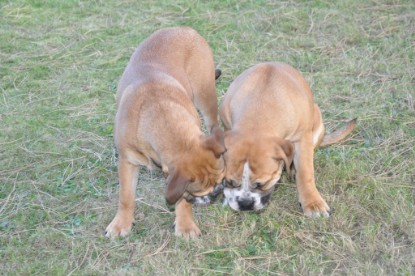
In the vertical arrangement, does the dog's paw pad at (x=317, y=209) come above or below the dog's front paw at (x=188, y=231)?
above

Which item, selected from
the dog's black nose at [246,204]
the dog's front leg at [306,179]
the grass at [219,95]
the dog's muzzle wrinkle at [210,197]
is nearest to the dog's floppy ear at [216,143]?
the dog's muzzle wrinkle at [210,197]

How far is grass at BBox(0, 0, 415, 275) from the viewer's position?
5.43 meters

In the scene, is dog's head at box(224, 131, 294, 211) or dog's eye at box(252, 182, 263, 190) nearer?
dog's head at box(224, 131, 294, 211)

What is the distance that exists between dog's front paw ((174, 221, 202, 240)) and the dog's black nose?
0.48 m

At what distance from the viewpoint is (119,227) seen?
19.2ft

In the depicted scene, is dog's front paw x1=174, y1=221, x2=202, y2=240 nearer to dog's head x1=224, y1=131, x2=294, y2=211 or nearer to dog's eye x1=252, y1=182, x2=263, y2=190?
dog's head x1=224, y1=131, x2=294, y2=211

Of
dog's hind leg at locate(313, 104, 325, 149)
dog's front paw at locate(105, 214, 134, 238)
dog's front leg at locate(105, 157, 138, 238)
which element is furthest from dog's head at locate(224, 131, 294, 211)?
dog's hind leg at locate(313, 104, 325, 149)

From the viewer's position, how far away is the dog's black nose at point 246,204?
217 inches

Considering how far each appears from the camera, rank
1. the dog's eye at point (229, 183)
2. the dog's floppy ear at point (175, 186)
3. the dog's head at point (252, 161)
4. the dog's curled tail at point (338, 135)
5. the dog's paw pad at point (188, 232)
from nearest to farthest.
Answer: the dog's floppy ear at point (175, 186), the dog's head at point (252, 161), the dog's eye at point (229, 183), the dog's paw pad at point (188, 232), the dog's curled tail at point (338, 135)

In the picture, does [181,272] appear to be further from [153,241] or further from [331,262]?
[331,262]

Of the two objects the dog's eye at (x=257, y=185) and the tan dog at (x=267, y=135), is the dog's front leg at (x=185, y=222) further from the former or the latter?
the dog's eye at (x=257, y=185)

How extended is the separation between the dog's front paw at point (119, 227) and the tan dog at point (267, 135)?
38.7 inches

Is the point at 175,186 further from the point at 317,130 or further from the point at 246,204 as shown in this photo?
the point at 317,130

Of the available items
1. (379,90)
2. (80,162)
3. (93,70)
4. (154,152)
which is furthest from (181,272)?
(93,70)
